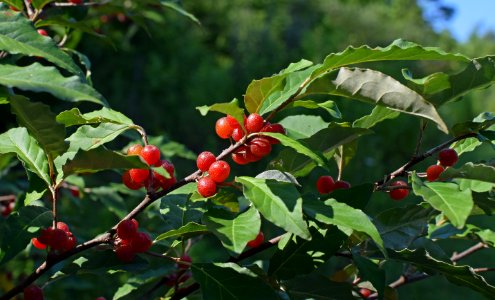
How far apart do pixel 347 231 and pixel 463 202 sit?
5.2 inches

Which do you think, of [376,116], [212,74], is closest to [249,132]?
[376,116]

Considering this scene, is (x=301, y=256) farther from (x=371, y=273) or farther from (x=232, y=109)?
(x=232, y=109)

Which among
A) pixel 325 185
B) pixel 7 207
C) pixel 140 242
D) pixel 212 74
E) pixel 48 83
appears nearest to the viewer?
pixel 48 83

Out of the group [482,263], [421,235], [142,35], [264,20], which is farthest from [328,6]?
[421,235]

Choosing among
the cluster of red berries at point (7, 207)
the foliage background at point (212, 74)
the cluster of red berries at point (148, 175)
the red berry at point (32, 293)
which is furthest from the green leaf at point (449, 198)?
the foliage background at point (212, 74)

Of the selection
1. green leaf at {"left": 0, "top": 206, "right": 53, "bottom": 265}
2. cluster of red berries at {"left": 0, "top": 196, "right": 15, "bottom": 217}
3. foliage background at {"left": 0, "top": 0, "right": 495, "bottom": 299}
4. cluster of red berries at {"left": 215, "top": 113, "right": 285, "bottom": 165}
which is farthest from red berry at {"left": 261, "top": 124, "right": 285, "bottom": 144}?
foliage background at {"left": 0, "top": 0, "right": 495, "bottom": 299}

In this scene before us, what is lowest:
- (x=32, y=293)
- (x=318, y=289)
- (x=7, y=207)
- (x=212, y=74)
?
(x=212, y=74)

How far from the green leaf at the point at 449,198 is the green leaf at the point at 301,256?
14cm

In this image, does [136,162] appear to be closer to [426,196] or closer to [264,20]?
[426,196]

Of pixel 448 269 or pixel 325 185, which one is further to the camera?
pixel 325 185

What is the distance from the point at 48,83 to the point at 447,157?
1.72 ft

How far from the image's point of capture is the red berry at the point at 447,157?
0.87 m

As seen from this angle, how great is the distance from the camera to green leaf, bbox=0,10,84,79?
2.43 feet

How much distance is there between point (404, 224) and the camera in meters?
0.98
